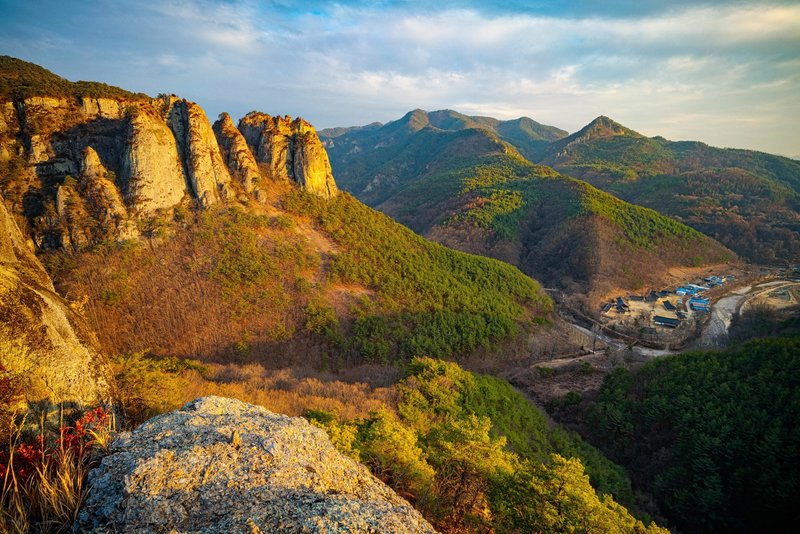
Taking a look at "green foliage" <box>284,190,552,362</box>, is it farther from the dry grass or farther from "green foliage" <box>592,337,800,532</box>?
"green foliage" <box>592,337,800,532</box>

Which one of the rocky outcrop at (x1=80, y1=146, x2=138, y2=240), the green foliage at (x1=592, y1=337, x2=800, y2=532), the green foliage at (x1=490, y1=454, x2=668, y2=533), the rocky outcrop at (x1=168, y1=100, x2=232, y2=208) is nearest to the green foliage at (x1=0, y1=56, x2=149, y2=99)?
the rocky outcrop at (x1=168, y1=100, x2=232, y2=208)

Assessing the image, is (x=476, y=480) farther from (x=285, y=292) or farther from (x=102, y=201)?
(x=102, y=201)

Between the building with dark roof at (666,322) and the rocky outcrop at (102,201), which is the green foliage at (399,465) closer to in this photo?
the rocky outcrop at (102,201)

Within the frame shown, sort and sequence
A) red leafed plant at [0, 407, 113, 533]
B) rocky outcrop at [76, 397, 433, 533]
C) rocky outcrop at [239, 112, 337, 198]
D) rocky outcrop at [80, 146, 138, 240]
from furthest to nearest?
rocky outcrop at [239, 112, 337, 198] < rocky outcrop at [80, 146, 138, 240] < rocky outcrop at [76, 397, 433, 533] < red leafed plant at [0, 407, 113, 533]

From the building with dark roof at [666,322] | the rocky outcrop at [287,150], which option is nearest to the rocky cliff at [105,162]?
the rocky outcrop at [287,150]

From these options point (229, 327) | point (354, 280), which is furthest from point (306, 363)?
point (354, 280)

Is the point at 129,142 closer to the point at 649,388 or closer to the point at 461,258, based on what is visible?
the point at 461,258
